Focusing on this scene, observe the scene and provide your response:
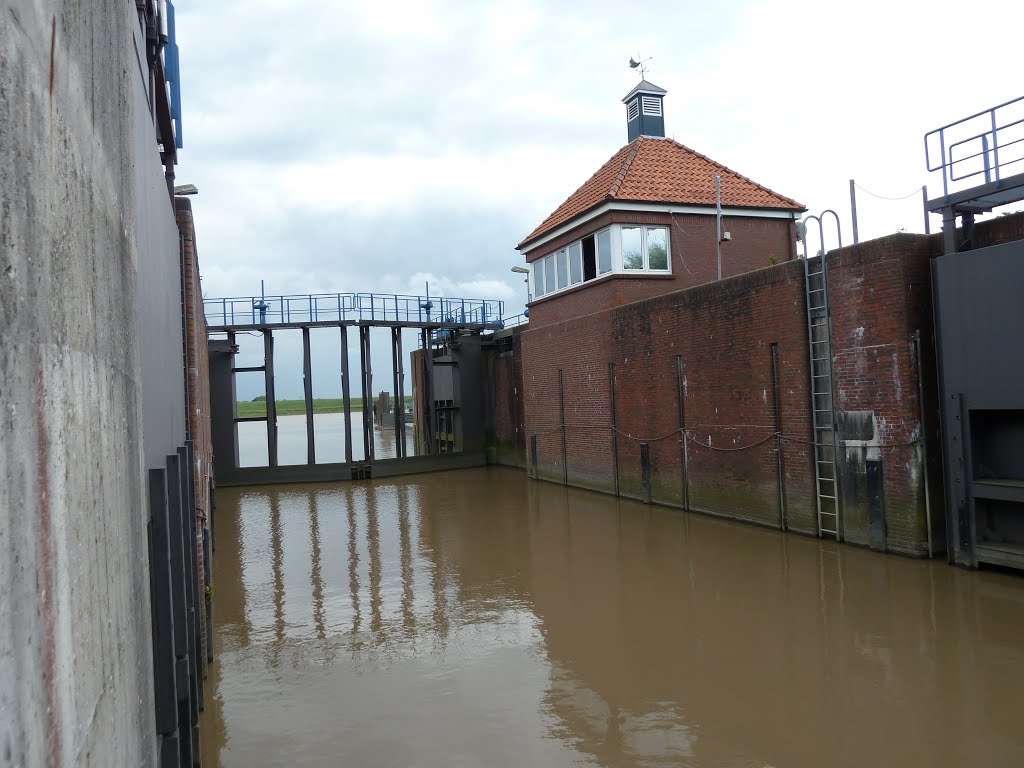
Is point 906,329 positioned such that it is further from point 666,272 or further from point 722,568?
point 666,272

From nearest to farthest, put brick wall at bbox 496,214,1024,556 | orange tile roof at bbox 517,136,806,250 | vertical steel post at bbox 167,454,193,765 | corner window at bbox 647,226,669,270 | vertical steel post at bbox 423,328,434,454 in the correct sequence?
vertical steel post at bbox 167,454,193,765 → brick wall at bbox 496,214,1024,556 → corner window at bbox 647,226,669,270 → orange tile roof at bbox 517,136,806,250 → vertical steel post at bbox 423,328,434,454

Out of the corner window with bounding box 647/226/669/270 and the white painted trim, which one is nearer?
the white painted trim

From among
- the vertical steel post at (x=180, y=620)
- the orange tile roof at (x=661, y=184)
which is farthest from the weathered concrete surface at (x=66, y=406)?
the orange tile roof at (x=661, y=184)

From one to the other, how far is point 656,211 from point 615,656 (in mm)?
12848

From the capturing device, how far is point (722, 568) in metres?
9.77

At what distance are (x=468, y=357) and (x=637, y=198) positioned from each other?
1041cm

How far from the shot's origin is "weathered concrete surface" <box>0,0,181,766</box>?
137cm

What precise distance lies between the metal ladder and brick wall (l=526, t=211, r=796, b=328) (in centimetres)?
615

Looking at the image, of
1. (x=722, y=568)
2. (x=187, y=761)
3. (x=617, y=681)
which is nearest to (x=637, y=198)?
(x=722, y=568)

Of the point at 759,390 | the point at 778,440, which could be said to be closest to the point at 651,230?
the point at 759,390

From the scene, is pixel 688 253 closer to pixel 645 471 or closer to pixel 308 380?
pixel 645 471

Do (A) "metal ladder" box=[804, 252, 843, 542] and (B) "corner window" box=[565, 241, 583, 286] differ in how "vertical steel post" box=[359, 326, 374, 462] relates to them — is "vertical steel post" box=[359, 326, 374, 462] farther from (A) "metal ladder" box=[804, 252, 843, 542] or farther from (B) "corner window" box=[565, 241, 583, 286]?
(A) "metal ladder" box=[804, 252, 843, 542]

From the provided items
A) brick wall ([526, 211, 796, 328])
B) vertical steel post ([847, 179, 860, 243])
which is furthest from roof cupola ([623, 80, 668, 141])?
vertical steel post ([847, 179, 860, 243])

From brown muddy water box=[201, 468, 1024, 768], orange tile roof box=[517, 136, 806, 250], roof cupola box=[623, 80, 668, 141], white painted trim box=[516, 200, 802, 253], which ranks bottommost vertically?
brown muddy water box=[201, 468, 1024, 768]
